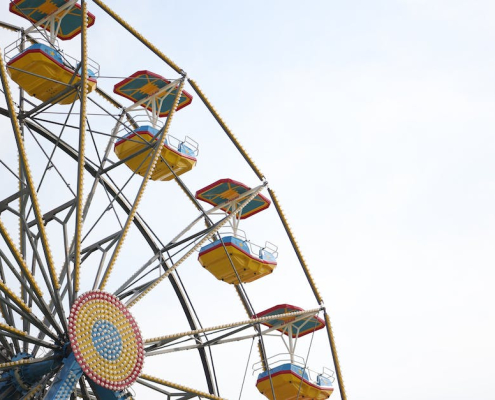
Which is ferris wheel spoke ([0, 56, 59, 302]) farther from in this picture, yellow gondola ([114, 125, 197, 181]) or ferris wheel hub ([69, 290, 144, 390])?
yellow gondola ([114, 125, 197, 181])

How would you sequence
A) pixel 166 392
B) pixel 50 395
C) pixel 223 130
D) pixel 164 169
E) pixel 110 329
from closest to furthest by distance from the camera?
pixel 50 395 < pixel 110 329 < pixel 166 392 < pixel 223 130 < pixel 164 169

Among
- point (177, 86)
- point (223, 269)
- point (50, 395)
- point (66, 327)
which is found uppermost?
point (177, 86)

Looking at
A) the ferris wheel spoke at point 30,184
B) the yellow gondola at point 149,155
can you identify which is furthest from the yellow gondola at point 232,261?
the ferris wheel spoke at point 30,184

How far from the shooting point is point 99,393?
51.7 ft

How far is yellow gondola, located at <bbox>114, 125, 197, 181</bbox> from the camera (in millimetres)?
19891

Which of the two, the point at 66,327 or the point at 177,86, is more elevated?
the point at 177,86

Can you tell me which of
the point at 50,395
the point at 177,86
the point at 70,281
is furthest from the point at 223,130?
the point at 50,395

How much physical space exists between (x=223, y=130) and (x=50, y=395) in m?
7.40

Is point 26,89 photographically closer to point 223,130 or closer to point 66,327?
point 223,130

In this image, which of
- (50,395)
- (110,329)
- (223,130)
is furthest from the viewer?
(223,130)

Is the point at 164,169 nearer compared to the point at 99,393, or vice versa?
the point at 99,393

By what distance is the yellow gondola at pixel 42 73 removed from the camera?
18531 millimetres

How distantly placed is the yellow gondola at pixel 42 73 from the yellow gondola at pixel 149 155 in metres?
1.69

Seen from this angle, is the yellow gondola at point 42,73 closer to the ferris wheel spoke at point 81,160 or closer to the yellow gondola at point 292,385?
the ferris wheel spoke at point 81,160
